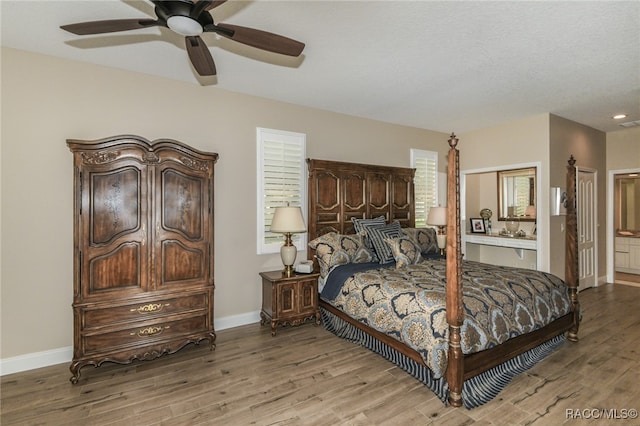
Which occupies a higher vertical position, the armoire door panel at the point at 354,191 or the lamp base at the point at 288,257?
the armoire door panel at the point at 354,191

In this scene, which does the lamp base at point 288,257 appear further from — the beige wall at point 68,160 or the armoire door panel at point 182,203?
the armoire door panel at point 182,203

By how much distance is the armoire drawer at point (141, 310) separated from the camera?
8.66 feet

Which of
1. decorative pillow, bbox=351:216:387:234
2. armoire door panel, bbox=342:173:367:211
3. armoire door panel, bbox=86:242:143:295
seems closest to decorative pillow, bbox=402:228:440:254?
decorative pillow, bbox=351:216:387:234

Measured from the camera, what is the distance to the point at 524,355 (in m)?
2.80

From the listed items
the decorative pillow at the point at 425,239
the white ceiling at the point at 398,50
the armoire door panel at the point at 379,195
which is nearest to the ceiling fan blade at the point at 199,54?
the white ceiling at the point at 398,50

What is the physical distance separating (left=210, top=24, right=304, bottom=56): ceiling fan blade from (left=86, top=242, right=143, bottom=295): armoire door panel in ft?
6.66

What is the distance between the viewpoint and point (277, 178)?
4090mm

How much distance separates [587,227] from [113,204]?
7.20m

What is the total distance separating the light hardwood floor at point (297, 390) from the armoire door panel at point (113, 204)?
4.13ft

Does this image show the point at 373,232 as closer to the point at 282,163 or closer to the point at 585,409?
the point at 282,163

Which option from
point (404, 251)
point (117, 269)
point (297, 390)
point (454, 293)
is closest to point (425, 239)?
point (404, 251)

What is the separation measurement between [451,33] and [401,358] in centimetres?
280

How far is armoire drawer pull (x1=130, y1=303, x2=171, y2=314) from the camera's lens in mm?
2803

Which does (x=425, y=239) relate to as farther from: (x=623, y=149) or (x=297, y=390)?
(x=623, y=149)
